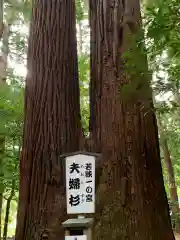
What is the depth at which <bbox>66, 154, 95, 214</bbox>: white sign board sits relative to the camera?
11.7 ft

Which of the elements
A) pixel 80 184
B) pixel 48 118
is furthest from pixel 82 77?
pixel 80 184

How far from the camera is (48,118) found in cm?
448

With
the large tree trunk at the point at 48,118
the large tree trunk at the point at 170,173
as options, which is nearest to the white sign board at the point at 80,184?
the large tree trunk at the point at 48,118

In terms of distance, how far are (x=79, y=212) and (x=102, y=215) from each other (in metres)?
0.61

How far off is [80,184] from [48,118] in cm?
115

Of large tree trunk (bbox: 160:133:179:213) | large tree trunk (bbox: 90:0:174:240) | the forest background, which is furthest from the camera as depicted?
large tree trunk (bbox: 160:133:179:213)

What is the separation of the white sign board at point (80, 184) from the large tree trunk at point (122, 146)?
1.96ft

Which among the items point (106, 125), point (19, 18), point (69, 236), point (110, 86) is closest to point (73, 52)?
point (110, 86)

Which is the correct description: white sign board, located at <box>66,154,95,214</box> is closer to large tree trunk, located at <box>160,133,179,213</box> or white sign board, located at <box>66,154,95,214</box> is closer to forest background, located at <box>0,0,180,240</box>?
forest background, located at <box>0,0,180,240</box>

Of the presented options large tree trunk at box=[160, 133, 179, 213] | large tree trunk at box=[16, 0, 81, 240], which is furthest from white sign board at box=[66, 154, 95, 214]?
large tree trunk at box=[160, 133, 179, 213]

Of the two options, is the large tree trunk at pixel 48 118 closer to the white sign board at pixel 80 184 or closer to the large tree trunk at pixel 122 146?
the large tree trunk at pixel 122 146

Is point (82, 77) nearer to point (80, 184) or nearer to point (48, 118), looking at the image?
point (48, 118)

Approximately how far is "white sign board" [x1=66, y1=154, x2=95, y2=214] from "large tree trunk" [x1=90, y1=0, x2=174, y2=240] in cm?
60

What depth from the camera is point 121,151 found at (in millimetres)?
4258
